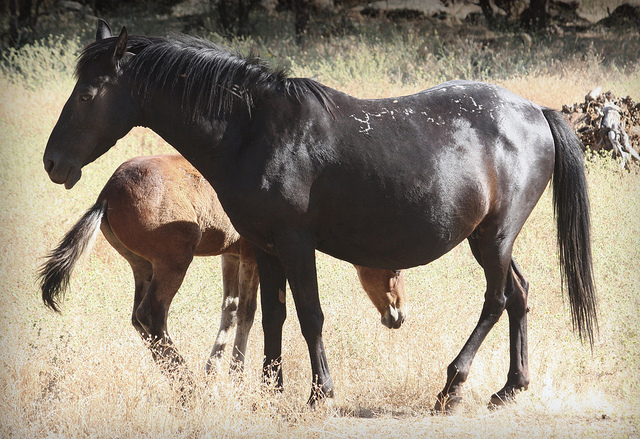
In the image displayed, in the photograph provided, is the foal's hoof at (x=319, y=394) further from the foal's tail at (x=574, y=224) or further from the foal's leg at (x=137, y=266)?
the foal's tail at (x=574, y=224)

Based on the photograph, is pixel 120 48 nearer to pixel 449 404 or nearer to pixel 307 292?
pixel 307 292

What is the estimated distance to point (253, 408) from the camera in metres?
3.84

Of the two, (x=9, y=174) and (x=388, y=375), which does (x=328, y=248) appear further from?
(x=9, y=174)


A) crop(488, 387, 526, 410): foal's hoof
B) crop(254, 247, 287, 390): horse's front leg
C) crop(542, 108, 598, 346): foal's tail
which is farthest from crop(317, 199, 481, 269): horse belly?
crop(488, 387, 526, 410): foal's hoof

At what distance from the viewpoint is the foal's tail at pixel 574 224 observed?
167 inches

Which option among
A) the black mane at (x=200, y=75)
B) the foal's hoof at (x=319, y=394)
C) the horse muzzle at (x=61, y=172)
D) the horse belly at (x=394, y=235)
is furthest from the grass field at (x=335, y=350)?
the black mane at (x=200, y=75)

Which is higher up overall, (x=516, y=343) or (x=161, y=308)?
(x=516, y=343)

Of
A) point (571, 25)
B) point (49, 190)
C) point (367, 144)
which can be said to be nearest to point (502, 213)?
point (367, 144)

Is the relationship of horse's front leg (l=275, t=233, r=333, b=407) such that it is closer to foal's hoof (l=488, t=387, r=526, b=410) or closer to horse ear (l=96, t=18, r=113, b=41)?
foal's hoof (l=488, t=387, r=526, b=410)

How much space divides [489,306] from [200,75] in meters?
2.35

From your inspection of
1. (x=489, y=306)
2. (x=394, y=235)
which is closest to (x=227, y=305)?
(x=394, y=235)

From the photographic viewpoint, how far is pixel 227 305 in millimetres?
5039

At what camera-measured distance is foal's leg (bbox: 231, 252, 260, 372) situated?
4.86m

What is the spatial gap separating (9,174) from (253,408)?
6.47 m
